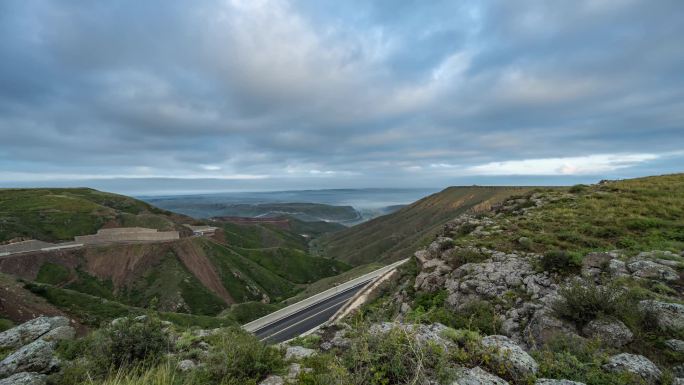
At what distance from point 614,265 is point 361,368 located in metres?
11.4

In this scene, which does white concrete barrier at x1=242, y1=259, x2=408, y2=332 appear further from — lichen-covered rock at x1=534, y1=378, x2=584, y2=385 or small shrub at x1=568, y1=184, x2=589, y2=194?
lichen-covered rock at x1=534, y1=378, x2=584, y2=385

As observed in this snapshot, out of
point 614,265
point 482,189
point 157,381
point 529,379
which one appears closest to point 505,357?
point 529,379

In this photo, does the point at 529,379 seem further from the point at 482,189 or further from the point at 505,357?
the point at 482,189

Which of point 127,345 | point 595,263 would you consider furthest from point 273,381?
point 595,263

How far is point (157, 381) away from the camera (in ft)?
13.2

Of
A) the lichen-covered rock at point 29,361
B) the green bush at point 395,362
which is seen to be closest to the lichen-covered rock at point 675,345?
the green bush at point 395,362

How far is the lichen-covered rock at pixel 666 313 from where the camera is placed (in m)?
6.47

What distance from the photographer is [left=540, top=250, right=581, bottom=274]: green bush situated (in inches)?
418

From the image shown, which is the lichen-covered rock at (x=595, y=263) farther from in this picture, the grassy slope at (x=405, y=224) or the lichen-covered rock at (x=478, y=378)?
the grassy slope at (x=405, y=224)

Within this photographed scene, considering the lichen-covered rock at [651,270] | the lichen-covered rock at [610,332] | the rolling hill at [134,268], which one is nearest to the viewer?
the lichen-covered rock at [610,332]

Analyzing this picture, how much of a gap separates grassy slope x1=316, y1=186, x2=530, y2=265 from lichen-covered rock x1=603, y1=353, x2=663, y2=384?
129m

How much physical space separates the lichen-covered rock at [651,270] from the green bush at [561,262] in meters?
1.47

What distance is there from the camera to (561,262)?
429 inches

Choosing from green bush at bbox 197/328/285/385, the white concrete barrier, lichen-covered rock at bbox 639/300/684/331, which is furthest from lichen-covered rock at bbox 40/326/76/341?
the white concrete barrier
